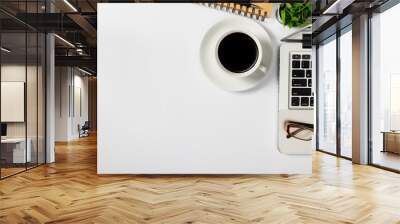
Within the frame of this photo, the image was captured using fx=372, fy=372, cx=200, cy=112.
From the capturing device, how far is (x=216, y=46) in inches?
190

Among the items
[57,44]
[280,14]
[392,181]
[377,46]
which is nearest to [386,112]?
[377,46]

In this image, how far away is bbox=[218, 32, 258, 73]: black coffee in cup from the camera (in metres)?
4.89

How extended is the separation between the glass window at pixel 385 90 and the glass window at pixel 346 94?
68 cm

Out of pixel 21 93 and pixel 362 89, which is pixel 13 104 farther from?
pixel 362 89

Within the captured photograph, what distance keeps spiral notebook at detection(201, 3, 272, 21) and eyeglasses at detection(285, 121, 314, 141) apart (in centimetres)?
144

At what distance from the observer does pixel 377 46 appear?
6547 mm

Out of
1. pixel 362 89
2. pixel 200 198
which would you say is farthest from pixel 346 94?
pixel 200 198

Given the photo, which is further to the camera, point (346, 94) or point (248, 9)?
point (346, 94)

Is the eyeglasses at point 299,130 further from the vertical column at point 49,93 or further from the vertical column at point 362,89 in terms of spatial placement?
the vertical column at point 49,93

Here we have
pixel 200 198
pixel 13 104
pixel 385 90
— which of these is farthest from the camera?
pixel 385 90

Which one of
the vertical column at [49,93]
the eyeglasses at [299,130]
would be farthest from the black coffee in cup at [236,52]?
the vertical column at [49,93]

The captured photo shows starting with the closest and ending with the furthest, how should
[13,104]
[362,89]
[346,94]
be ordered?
[13,104]
[362,89]
[346,94]

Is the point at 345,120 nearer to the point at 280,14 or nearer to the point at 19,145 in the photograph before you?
the point at 280,14

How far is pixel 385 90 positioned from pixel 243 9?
125 inches
